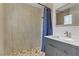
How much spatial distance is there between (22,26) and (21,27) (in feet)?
0.06

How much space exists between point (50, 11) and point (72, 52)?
64cm

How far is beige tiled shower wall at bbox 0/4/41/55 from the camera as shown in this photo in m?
1.58

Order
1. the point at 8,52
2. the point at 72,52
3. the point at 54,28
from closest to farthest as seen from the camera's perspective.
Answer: the point at 72,52 → the point at 8,52 → the point at 54,28

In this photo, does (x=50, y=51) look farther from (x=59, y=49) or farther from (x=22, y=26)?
(x=22, y=26)

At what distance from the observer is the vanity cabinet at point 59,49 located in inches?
54.6

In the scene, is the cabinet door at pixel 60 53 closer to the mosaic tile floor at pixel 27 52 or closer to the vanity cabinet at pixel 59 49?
the vanity cabinet at pixel 59 49

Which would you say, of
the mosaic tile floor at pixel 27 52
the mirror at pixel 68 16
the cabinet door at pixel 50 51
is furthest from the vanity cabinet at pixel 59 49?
the mirror at pixel 68 16

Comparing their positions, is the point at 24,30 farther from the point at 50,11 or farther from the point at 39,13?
the point at 50,11

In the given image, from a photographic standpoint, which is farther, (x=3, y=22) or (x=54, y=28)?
(x=54, y=28)

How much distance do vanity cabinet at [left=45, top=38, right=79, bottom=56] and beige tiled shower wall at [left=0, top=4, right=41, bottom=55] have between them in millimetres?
159

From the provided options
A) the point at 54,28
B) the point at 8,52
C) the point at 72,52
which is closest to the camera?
the point at 72,52

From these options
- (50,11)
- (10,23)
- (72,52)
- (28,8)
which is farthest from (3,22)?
(72,52)

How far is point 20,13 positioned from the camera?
63.7 inches

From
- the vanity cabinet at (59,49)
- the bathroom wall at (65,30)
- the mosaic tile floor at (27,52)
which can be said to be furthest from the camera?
the bathroom wall at (65,30)
